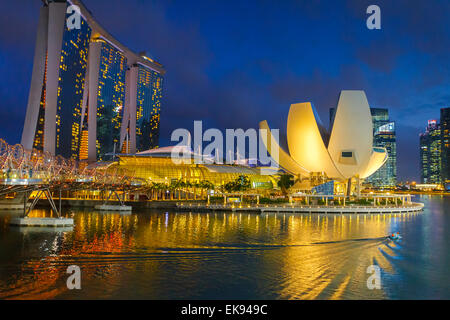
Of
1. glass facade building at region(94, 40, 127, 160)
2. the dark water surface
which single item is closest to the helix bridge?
the dark water surface

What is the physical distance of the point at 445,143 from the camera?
17288 cm

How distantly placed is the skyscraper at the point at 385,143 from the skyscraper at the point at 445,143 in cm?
2343

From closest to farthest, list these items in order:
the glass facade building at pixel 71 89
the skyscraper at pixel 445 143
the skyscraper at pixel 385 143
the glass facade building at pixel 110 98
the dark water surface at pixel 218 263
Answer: the dark water surface at pixel 218 263 < the glass facade building at pixel 71 89 < the glass facade building at pixel 110 98 < the skyscraper at pixel 445 143 < the skyscraper at pixel 385 143

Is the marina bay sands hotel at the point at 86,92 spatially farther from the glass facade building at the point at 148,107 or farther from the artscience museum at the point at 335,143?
the artscience museum at the point at 335,143

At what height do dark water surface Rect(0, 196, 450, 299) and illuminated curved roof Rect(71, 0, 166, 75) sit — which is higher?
illuminated curved roof Rect(71, 0, 166, 75)

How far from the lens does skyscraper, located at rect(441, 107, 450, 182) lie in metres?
171

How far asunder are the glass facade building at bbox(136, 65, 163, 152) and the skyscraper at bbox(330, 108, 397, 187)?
12323 cm

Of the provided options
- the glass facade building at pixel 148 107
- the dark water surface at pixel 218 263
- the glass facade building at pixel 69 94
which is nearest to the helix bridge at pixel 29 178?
the dark water surface at pixel 218 263

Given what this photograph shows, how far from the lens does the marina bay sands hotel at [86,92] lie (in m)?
61.8

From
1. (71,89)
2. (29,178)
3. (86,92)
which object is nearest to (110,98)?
(86,92)

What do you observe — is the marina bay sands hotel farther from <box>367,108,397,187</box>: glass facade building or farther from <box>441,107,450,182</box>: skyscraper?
<box>441,107,450,182</box>: skyscraper

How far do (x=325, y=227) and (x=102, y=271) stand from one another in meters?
17.3
